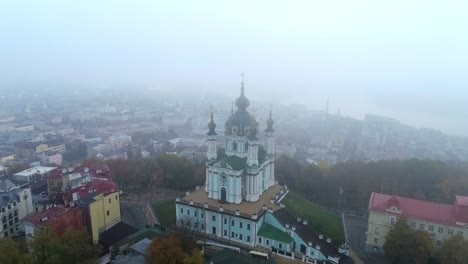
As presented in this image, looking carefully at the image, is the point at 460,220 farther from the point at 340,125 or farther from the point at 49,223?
the point at 340,125

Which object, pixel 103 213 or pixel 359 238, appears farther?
pixel 359 238

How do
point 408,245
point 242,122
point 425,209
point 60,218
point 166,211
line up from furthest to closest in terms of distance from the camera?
point 166,211 < point 242,122 < point 425,209 < point 60,218 < point 408,245

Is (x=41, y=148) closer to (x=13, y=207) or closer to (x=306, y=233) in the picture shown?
(x=13, y=207)

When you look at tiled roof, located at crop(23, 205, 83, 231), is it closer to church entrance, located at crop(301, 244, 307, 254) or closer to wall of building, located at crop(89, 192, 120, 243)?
wall of building, located at crop(89, 192, 120, 243)

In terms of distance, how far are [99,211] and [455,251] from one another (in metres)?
31.1

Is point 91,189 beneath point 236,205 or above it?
above

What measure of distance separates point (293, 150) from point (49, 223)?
6940cm

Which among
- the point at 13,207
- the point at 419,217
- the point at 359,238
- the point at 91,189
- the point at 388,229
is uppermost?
the point at 91,189

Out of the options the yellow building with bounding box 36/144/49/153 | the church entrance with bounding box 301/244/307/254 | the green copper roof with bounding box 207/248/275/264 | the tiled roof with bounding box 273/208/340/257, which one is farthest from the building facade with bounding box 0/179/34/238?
the yellow building with bounding box 36/144/49/153

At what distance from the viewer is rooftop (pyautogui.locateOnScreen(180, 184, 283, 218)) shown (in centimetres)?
3706

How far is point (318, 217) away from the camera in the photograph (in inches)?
1581

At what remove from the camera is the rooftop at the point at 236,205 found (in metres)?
37.1

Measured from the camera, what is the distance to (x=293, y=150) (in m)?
94.1

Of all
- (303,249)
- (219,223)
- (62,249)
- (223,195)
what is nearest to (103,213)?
(62,249)
